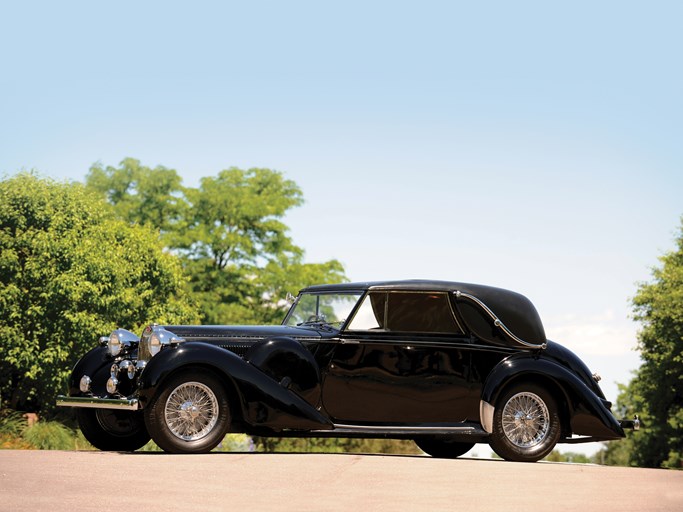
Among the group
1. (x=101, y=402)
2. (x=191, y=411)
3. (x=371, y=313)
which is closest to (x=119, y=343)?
(x=101, y=402)

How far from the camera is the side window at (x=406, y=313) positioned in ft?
40.4

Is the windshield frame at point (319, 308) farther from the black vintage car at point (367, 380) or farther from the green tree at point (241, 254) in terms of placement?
the green tree at point (241, 254)

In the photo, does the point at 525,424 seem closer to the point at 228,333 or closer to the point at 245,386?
the point at 245,386

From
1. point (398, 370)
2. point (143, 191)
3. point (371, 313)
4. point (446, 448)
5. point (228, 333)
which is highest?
point (143, 191)

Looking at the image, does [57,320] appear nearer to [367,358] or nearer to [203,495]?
[367,358]

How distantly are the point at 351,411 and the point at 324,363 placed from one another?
63 cm

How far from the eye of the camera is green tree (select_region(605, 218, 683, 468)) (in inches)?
1871

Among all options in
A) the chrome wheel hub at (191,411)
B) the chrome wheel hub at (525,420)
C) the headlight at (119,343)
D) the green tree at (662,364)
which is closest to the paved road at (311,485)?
the chrome wheel hub at (191,411)

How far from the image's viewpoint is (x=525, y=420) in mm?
12500

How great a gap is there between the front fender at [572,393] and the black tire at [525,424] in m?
0.14

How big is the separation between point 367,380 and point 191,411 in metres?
2.07

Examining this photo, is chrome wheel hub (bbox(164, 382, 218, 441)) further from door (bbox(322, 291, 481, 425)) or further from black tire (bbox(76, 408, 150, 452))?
black tire (bbox(76, 408, 150, 452))

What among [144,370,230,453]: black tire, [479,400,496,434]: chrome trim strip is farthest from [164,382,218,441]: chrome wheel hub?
[479,400,496,434]: chrome trim strip

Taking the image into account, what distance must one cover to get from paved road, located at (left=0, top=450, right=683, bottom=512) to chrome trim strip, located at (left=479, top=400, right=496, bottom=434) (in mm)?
1434
